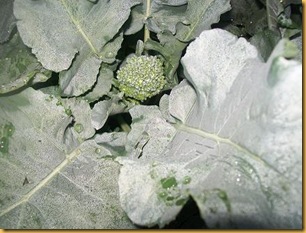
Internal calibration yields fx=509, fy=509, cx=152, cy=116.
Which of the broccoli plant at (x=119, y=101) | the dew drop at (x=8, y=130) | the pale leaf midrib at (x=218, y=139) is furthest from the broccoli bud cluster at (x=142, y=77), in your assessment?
the dew drop at (x=8, y=130)

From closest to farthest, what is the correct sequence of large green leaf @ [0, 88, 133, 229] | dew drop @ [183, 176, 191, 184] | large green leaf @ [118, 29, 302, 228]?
large green leaf @ [118, 29, 302, 228], dew drop @ [183, 176, 191, 184], large green leaf @ [0, 88, 133, 229]

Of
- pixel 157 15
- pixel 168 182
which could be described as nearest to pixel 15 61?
pixel 157 15

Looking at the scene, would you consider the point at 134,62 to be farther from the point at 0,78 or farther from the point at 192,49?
the point at 0,78

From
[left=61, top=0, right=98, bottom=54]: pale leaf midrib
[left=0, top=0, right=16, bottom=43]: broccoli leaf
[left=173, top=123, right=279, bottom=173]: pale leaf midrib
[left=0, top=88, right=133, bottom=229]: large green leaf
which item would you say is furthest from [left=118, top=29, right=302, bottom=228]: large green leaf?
[left=0, top=0, right=16, bottom=43]: broccoli leaf

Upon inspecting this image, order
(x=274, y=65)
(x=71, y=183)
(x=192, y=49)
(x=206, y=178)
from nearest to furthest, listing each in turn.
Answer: (x=274, y=65)
(x=206, y=178)
(x=192, y=49)
(x=71, y=183)

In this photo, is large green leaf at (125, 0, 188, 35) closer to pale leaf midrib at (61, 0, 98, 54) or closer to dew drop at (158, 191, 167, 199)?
pale leaf midrib at (61, 0, 98, 54)

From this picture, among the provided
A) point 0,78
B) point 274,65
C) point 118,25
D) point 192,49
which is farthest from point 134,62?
point 274,65
